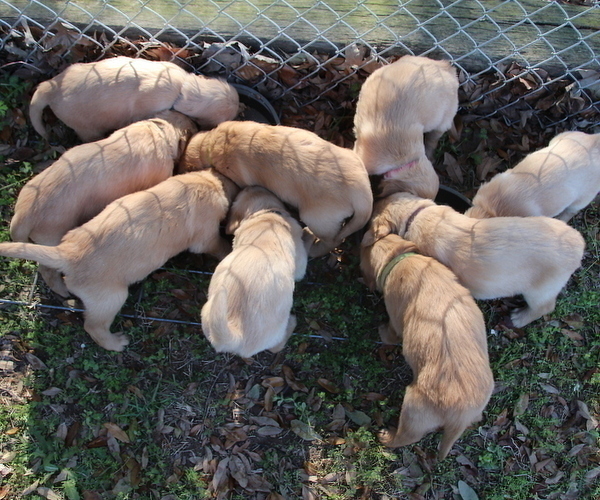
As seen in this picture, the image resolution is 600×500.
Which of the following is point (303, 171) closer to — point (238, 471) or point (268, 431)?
point (268, 431)

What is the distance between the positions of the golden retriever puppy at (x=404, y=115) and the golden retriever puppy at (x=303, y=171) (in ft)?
0.99

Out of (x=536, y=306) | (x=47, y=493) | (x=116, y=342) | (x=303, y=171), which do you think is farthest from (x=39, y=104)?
(x=536, y=306)

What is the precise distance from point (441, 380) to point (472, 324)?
0.37 metres

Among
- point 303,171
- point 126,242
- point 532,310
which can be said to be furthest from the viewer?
point 532,310

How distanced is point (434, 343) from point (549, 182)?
1348 mm

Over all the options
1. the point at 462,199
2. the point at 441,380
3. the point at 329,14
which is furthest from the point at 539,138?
the point at 441,380

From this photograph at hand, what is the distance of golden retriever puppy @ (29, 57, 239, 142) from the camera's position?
322 centimetres

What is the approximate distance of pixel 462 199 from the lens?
355cm

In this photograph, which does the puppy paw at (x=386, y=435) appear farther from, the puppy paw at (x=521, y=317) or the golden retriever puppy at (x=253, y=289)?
the puppy paw at (x=521, y=317)

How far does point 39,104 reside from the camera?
326 centimetres

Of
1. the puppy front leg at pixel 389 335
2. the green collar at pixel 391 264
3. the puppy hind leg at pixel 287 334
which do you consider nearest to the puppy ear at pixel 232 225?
the puppy hind leg at pixel 287 334

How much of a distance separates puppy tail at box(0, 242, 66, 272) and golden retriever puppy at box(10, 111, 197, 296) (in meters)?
0.31

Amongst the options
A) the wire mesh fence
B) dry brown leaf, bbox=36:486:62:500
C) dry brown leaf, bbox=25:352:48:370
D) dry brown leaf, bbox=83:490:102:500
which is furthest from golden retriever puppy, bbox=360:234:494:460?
dry brown leaf, bbox=25:352:48:370

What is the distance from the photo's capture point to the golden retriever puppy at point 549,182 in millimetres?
3148
